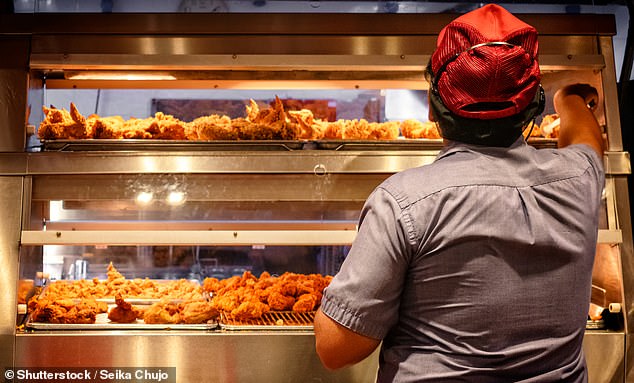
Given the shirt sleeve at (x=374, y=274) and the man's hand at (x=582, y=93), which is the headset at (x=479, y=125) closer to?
the shirt sleeve at (x=374, y=274)

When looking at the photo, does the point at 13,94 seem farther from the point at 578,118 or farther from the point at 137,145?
the point at 578,118

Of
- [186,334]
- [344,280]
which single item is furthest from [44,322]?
[344,280]

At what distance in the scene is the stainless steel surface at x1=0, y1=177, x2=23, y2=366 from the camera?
98.4 inches

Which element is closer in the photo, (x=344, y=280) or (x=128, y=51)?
(x=344, y=280)

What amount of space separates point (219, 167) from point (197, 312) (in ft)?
2.09

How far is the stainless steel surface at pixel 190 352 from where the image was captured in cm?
247

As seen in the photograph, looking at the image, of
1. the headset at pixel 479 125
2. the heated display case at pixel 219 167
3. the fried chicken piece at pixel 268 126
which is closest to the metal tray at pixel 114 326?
the heated display case at pixel 219 167

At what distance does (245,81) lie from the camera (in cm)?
282

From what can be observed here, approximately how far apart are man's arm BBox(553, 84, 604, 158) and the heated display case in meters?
0.15

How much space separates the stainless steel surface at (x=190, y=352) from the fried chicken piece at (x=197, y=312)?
0.26 feet

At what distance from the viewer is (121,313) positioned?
2584 millimetres

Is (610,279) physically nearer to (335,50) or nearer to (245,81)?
(335,50)

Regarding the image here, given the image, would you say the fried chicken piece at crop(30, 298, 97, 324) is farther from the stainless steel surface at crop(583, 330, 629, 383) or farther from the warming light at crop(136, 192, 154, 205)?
the stainless steel surface at crop(583, 330, 629, 383)

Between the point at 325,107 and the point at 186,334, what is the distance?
1.50 meters
